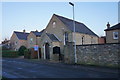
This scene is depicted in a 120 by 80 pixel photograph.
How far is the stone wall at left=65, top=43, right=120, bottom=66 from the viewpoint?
13.8m

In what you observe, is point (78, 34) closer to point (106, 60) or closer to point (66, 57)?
point (66, 57)

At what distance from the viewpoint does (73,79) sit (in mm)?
8812

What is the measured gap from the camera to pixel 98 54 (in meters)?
15.2

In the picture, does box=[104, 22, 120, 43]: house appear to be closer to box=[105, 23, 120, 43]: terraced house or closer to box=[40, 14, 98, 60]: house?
box=[105, 23, 120, 43]: terraced house

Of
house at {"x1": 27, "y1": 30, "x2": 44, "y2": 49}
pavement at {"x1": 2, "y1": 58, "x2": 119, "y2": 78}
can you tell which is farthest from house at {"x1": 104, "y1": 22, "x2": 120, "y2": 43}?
house at {"x1": 27, "y1": 30, "x2": 44, "y2": 49}

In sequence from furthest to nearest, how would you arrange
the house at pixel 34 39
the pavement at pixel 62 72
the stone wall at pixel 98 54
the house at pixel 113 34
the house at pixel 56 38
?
the house at pixel 34 39, the house at pixel 113 34, the house at pixel 56 38, the stone wall at pixel 98 54, the pavement at pixel 62 72

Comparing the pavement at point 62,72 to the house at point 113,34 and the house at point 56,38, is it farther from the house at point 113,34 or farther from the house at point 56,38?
the house at point 113,34

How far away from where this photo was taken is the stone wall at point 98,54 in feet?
45.3

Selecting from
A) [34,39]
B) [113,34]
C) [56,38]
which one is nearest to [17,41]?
[34,39]

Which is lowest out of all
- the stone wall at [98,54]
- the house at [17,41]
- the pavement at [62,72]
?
the pavement at [62,72]

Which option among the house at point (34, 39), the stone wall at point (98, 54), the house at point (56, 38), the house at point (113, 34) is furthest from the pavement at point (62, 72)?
the house at point (34, 39)

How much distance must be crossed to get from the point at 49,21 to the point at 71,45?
44.3 ft

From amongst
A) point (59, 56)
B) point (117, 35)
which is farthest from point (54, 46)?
point (117, 35)

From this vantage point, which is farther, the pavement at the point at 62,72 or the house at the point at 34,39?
the house at the point at 34,39
